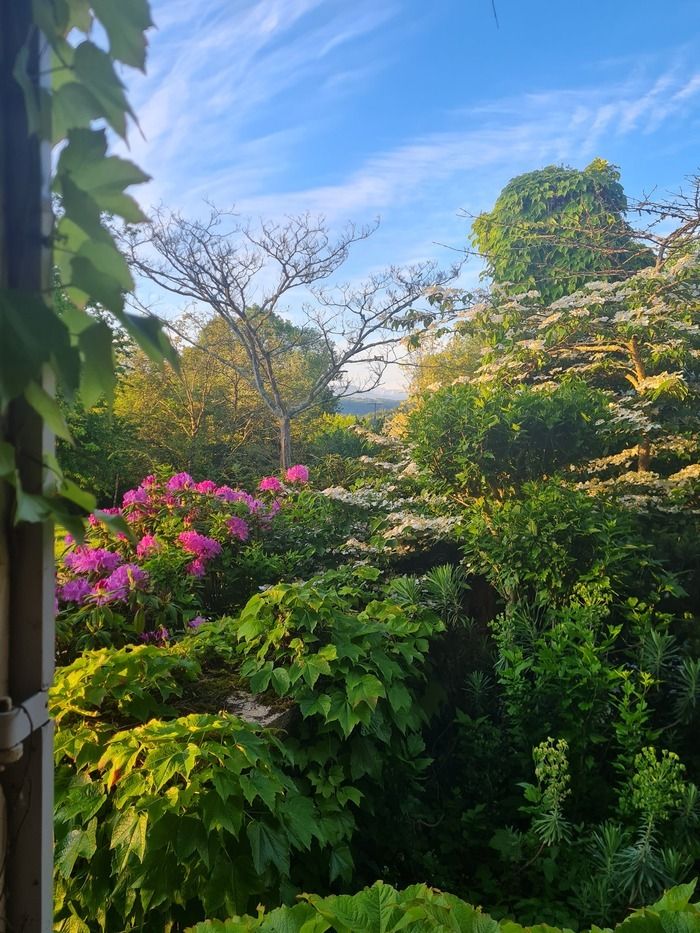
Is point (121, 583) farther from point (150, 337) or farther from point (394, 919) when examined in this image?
point (150, 337)

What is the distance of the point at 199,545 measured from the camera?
123 inches

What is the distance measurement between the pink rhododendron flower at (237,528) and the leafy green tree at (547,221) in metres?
4.27

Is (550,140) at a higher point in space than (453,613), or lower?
higher

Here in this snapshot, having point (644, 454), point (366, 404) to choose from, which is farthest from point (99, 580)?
point (366, 404)

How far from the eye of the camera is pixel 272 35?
323 centimetres

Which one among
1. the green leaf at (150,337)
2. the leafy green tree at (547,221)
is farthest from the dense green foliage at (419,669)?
the leafy green tree at (547,221)

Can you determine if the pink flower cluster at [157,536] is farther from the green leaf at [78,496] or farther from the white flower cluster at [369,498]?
the green leaf at [78,496]

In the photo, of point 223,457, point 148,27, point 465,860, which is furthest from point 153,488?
point 223,457

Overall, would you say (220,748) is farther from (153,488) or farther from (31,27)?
(153,488)

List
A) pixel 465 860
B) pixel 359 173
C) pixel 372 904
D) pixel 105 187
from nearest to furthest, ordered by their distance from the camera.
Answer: pixel 105 187 < pixel 372 904 < pixel 465 860 < pixel 359 173

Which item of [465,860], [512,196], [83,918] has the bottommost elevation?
[465,860]

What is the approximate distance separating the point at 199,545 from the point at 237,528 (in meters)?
0.31

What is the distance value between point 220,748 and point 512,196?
25.5ft

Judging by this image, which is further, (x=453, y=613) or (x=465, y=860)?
(x=453, y=613)
